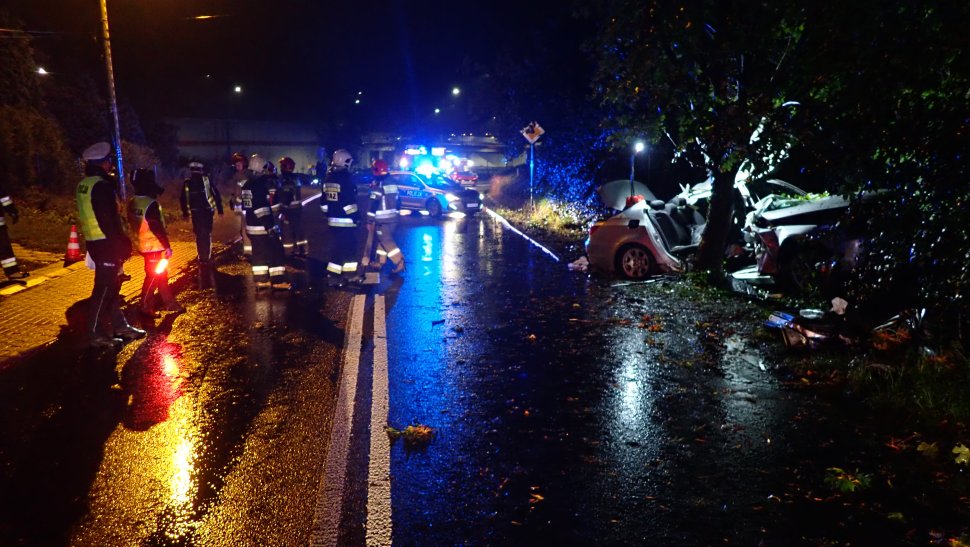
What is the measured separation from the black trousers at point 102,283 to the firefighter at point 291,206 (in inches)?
164

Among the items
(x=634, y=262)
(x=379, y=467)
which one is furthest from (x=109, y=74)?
(x=379, y=467)

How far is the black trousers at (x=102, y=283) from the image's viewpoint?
744cm

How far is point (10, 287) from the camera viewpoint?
10484 mm

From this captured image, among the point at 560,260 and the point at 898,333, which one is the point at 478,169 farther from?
the point at 898,333

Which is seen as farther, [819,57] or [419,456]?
[819,57]

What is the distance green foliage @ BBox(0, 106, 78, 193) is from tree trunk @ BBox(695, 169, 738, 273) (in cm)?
2018

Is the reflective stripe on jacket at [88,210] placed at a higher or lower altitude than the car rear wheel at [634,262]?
higher

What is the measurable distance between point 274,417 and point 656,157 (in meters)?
18.5

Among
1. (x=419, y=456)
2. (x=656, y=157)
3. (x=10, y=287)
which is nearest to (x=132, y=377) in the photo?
(x=419, y=456)

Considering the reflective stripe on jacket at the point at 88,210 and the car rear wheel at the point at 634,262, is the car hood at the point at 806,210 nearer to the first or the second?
the car rear wheel at the point at 634,262

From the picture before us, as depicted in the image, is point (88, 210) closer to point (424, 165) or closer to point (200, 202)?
point (200, 202)

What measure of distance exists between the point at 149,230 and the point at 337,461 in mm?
5228

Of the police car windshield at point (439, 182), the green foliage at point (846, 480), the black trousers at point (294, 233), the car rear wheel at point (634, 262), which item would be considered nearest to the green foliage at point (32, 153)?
the black trousers at point (294, 233)

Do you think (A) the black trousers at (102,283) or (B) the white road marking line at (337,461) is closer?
(B) the white road marking line at (337,461)
